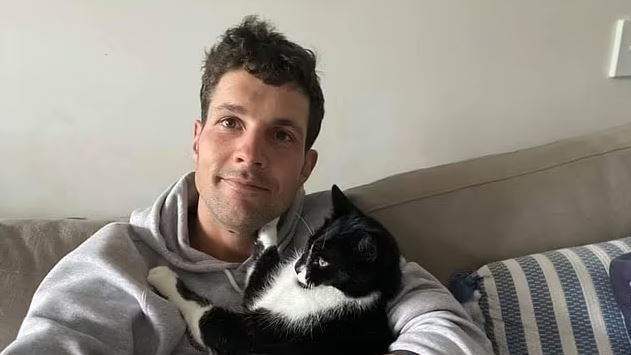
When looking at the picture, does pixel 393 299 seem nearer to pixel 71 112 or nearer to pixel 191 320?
pixel 191 320

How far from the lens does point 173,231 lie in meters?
1.42

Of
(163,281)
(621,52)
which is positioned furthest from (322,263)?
(621,52)

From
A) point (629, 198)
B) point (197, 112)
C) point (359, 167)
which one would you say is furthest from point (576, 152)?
point (197, 112)

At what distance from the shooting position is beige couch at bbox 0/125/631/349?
59.7 inches

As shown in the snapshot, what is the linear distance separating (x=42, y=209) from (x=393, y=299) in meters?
0.85

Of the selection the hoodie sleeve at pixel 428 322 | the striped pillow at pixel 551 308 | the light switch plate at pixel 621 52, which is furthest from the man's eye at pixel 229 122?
the light switch plate at pixel 621 52

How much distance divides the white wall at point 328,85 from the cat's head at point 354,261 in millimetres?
516

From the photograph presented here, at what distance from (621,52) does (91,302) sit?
1.44 m

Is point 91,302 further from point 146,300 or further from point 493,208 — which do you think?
point 493,208

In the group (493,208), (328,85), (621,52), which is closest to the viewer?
(493,208)

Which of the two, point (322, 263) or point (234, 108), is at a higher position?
point (234, 108)

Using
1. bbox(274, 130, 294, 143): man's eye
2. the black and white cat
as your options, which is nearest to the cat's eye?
the black and white cat

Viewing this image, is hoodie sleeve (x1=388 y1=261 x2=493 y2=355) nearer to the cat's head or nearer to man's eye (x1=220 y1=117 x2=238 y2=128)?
the cat's head

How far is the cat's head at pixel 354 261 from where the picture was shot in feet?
4.21
